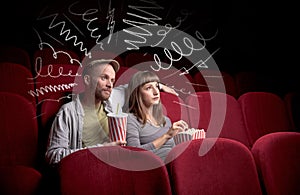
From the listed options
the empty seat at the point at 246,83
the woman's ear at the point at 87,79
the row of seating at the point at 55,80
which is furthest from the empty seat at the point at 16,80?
the empty seat at the point at 246,83

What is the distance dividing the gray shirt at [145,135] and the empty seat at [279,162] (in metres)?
0.12

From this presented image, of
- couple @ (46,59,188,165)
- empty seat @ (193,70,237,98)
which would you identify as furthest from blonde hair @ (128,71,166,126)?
empty seat @ (193,70,237,98)

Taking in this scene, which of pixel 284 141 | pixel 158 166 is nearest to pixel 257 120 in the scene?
pixel 284 141

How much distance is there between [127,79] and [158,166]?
26cm

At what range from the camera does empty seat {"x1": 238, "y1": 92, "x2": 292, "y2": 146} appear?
26.5 inches

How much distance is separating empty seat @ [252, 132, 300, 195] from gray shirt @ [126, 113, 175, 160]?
0.40 ft

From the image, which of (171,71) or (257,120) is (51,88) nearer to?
(171,71)

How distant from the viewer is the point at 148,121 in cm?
56

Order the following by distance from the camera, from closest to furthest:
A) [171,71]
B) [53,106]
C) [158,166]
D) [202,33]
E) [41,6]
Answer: [158,166] < [53,106] < [171,71] < [41,6] < [202,33]

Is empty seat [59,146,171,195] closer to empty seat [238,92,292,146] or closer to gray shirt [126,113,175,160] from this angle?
gray shirt [126,113,175,160]

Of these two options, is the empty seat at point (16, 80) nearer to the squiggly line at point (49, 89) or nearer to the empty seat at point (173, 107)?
the squiggly line at point (49, 89)

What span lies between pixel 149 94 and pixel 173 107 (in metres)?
0.08

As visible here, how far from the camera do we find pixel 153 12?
96 cm

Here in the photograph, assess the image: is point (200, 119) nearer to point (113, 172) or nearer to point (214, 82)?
point (214, 82)
